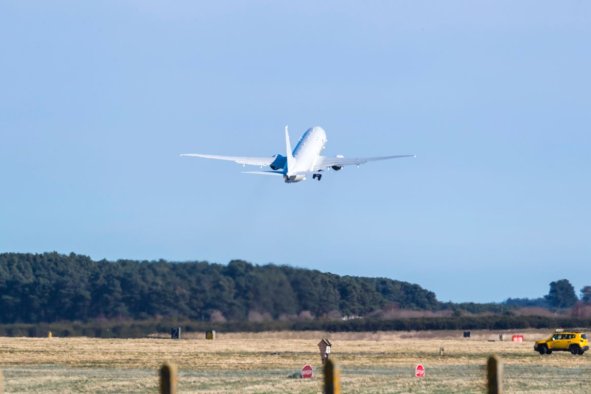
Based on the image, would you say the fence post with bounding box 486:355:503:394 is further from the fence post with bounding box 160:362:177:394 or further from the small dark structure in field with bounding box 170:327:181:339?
the small dark structure in field with bounding box 170:327:181:339

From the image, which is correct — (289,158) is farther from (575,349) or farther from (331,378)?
(331,378)

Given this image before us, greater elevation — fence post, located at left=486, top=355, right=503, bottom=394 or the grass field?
the grass field

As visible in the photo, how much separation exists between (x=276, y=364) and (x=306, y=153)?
106 feet

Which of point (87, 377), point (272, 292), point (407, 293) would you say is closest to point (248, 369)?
point (87, 377)

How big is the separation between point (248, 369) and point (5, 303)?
2559 cm

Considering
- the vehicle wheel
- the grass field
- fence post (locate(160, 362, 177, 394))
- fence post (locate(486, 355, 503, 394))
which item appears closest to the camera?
fence post (locate(160, 362, 177, 394))

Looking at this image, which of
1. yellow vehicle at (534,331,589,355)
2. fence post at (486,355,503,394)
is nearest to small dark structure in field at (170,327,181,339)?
yellow vehicle at (534,331,589,355)

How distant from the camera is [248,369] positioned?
5569 cm

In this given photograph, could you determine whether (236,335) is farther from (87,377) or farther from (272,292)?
(87,377)

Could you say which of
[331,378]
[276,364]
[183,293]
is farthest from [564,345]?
[331,378]

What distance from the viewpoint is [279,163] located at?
3406 inches

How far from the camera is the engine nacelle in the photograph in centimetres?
8604

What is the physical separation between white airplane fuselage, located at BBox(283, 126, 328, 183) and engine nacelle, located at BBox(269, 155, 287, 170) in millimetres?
882

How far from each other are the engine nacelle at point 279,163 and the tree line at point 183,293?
13.9 m
